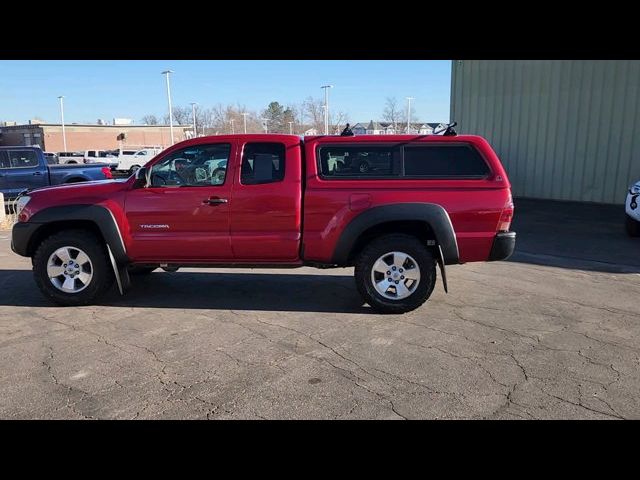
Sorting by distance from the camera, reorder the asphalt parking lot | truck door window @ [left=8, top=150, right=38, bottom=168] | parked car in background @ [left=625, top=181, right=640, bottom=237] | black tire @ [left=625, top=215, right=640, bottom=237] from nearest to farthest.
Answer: the asphalt parking lot → parked car in background @ [left=625, top=181, right=640, bottom=237] → black tire @ [left=625, top=215, right=640, bottom=237] → truck door window @ [left=8, top=150, right=38, bottom=168]

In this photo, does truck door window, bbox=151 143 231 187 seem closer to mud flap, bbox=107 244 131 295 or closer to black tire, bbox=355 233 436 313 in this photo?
mud flap, bbox=107 244 131 295

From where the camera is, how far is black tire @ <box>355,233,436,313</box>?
5215 mm

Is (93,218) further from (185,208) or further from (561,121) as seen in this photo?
(561,121)

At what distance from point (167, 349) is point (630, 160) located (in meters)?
14.4

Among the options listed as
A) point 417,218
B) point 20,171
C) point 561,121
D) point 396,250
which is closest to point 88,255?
point 396,250

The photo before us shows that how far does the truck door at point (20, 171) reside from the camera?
13.4m

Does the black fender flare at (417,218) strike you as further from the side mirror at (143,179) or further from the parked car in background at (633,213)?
the parked car in background at (633,213)

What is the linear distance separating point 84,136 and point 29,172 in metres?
60.8

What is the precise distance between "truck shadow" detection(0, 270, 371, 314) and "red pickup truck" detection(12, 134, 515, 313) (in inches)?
17.8

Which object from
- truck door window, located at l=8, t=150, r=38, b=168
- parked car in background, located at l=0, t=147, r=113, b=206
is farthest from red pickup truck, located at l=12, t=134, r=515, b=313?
truck door window, located at l=8, t=150, r=38, b=168

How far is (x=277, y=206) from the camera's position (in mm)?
5324

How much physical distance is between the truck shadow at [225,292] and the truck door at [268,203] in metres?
0.62
